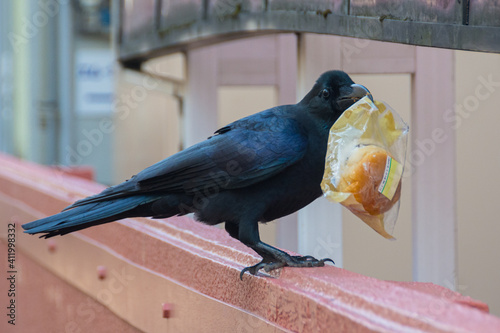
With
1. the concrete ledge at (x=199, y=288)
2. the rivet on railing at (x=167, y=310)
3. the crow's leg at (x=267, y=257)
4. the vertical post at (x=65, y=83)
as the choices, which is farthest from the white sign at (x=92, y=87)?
the crow's leg at (x=267, y=257)

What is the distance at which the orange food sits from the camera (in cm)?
281

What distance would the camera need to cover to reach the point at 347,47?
425 cm

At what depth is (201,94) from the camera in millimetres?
5902

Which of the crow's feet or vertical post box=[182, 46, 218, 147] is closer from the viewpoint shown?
the crow's feet

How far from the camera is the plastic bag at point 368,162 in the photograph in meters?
2.83

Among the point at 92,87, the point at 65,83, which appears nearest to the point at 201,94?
the point at 65,83

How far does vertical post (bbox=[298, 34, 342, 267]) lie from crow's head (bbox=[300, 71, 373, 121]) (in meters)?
0.94

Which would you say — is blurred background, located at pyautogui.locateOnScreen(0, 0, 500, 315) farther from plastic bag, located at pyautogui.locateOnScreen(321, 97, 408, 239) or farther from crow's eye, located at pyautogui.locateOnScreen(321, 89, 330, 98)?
plastic bag, located at pyautogui.locateOnScreen(321, 97, 408, 239)

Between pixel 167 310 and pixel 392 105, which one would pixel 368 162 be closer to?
pixel 167 310

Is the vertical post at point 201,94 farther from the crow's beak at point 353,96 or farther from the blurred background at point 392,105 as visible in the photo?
the crow's beak at point 353,96

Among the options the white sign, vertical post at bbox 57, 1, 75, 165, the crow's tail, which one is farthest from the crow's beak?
the white sign

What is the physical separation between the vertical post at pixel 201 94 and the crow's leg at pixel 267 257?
9.41ft

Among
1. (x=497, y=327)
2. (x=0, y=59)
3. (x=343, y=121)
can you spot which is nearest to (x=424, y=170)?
(x=343, y=121)

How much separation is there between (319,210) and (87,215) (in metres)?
1.46
